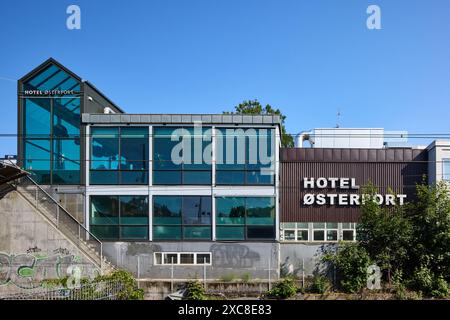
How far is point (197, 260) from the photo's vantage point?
20906 mm

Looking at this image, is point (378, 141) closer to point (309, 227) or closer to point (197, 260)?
point (309, 227)

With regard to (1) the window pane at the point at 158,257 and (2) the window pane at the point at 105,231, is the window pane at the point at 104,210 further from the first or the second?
(1) the window pane at the point at 158,257

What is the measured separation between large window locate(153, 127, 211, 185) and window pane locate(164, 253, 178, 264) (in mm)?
3637

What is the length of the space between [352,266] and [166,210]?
944cm

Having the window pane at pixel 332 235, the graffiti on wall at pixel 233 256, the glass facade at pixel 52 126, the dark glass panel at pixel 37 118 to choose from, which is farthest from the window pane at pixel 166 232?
the window pane at pixel 332 235

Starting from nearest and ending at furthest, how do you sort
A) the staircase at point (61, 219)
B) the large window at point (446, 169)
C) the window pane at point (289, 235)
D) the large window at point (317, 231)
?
the staircase at point (61, 219), the large window at point (446, 169), the large window at point (317, 231), the window pane at point (289, 235)

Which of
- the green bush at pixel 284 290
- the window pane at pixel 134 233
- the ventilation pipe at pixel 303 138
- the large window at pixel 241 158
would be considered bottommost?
the green bush at pixel 284 290

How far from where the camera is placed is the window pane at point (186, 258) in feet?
68.6

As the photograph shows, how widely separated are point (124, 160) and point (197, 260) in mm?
6359

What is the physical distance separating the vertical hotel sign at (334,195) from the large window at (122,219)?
8.82 metres

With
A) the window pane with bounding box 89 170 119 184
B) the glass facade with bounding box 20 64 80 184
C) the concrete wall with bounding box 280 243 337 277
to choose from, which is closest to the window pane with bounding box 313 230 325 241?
the concrete wall with bounding box 280 243 337 277

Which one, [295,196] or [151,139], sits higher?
[151,139]
